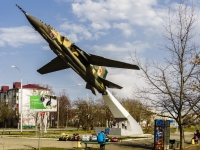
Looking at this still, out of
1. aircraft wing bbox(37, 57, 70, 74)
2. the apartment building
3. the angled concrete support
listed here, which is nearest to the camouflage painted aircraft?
aircraft wing bbox(37, 57, 70, 74)

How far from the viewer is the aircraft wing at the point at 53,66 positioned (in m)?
28.9

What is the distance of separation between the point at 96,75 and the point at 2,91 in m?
85.7

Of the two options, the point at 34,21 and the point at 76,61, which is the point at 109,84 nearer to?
the point at 76,61

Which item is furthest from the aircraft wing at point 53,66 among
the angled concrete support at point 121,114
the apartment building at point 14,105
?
the apartment building at point 14,105

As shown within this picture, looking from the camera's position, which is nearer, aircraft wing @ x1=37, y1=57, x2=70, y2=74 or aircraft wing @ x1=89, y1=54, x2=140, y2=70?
aircraft wing @ x1=89, y1=54, x2=140, y2=70

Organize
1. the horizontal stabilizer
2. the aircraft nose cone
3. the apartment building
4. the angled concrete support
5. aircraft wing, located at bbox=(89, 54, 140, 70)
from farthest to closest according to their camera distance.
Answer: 1. the apartment building
2. the angled concrete support
3. the horizontal stabilizer
4. aircraft wing, located at bbox=(89, 54, 140, 70)
5. the aircraft nose cone

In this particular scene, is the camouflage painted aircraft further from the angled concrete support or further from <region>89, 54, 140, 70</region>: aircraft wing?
the angled concrete support

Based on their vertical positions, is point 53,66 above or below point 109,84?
above

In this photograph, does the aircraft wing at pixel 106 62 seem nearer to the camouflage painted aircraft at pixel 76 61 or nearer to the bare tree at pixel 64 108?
the camouflage painted aircraft at pixel 76 61

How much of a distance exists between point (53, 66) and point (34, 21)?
746 cm

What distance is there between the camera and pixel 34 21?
74.4 ft

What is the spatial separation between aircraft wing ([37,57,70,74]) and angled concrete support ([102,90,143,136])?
6.30 meters

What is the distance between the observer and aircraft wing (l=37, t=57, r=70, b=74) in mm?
28859

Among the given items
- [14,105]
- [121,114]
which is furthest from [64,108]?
[121,114]
